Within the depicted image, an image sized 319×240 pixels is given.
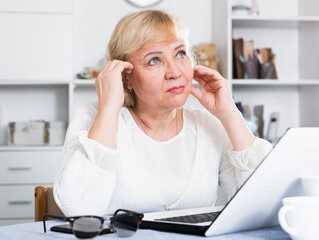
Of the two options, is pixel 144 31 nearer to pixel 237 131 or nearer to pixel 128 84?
pixel 128 84

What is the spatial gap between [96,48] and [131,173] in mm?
2003

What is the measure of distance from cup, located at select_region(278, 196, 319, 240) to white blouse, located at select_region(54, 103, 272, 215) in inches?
22.3

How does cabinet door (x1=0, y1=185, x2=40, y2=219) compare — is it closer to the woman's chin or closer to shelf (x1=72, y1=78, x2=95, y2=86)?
shelf (x1=72, y1=78, x2=95, y2=86)

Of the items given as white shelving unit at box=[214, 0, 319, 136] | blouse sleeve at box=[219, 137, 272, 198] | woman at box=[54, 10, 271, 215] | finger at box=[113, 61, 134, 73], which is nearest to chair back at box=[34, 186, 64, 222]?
woman at box=[54, 10, 271, 215]

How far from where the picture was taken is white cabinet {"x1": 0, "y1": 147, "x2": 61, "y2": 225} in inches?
108

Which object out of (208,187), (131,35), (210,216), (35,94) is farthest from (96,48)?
(210,216)

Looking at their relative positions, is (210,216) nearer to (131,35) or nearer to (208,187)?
(208,187)

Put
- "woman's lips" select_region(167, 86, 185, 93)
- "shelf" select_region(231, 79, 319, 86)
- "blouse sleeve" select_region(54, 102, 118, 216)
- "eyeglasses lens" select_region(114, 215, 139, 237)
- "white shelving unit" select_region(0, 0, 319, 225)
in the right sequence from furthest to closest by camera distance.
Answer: "shelf" select_region(231, 79, 319, 86), "white shelving unit" select_region(0, 0, 319, 225), "woman's lips" select_region(167, 86, 185, 93), "blouse sleeve" select_region(54, 102, 118, 216), "eyeglasses lens" select_region(114, 215, 139, 237)

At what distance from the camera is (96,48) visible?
3199 millimetres

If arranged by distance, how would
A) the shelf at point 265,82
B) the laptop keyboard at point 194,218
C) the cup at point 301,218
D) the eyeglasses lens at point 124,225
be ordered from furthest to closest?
the shelf at point 265,82 → the laptop keyboard at point 194,218 → the eyeglasses lens at point 124,225 → the cup at point 301,218

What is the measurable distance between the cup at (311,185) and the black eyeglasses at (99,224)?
1.03ft

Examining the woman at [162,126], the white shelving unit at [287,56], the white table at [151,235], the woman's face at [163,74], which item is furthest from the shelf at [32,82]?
the white table at [151,235]

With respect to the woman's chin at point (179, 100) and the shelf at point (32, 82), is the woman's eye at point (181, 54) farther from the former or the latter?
the shelf at point (32, 82)

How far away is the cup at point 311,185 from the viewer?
0.76 metres
